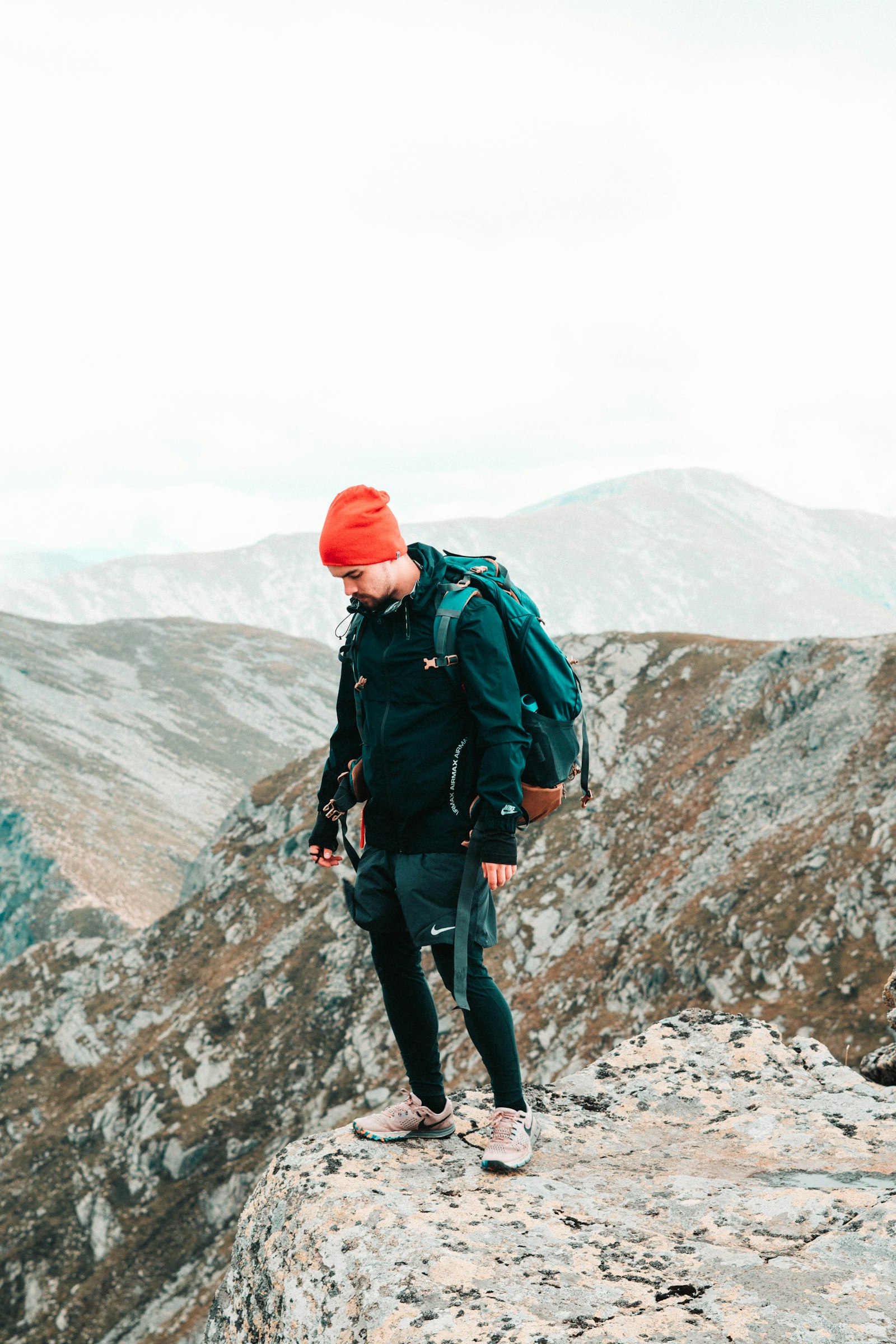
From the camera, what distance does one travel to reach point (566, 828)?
33.2 metres

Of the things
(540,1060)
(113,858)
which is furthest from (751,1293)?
(113,858)

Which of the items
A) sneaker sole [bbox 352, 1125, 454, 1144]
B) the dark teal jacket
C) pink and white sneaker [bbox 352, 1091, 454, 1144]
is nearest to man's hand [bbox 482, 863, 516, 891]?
the dark teal jacket

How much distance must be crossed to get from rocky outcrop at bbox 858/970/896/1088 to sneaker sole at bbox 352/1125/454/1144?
3948mm

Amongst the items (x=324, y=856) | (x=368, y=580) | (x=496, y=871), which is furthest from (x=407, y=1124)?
(x=368, y=580)

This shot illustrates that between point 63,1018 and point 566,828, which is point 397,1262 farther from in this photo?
point 63,1018

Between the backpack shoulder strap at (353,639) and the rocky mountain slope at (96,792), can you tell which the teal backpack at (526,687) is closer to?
the backpack shoulder strap at (353,639)

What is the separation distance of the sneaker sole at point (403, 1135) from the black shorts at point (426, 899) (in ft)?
4.81

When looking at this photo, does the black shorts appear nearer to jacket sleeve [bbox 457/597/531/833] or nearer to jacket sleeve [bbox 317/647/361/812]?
jacket sleeve [bbox 457/597/531/833]

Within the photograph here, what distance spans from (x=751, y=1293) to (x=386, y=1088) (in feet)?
84.4

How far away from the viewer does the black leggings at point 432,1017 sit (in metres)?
5.98

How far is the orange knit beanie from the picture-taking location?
580 cm

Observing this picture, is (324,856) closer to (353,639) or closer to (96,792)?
(353,639)

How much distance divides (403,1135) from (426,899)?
190 cm

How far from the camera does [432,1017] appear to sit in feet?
21.6
